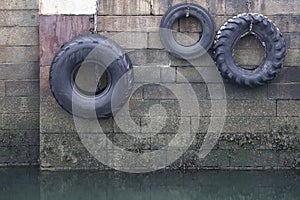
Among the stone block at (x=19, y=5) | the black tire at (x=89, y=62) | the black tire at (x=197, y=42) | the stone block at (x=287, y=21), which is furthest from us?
the stone block at (x=19, y=5)

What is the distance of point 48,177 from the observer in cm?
614

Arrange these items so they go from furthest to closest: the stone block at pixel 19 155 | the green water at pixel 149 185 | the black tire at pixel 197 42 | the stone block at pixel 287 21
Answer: the stone block at pixel 19 155, the stone block at pixel 287 21, the black tire at pixel 197 42, the green water at pixel 149 185

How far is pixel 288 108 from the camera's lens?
629 cm

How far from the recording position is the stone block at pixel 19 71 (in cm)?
648

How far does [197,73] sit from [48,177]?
71.3 inches

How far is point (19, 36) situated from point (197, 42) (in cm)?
185

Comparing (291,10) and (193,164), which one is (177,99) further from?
(291,10)

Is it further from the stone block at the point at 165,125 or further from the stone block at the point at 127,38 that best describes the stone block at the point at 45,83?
the stone block at the point at 165,125

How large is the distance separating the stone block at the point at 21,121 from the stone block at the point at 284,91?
2.45 m

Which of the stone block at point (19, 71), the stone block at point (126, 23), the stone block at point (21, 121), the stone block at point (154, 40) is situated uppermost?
the stone block at point (126, 23)

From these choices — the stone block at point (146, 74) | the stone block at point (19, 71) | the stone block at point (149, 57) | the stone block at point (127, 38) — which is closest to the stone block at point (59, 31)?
the stone block at point (127, 38)

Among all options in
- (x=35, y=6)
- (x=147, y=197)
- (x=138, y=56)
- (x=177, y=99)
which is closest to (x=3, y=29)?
A: (x=35, y=6)

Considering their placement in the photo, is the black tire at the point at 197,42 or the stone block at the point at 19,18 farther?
the stone block at the point at 19,18

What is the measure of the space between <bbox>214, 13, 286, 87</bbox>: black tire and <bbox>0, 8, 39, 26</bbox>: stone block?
190 centimetres
